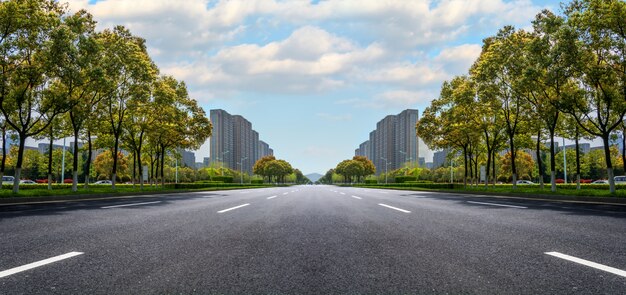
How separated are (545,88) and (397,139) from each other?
12667 cm

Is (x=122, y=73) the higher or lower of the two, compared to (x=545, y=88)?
higher

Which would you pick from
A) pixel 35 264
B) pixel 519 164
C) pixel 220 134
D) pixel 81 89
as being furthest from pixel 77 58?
pixel 220 134

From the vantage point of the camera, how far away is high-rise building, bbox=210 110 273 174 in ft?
415

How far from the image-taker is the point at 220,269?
12.6 ft

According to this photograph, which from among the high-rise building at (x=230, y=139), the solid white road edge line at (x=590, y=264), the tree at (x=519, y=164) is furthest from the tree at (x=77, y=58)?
the high-rise building at (x=230, y=139)

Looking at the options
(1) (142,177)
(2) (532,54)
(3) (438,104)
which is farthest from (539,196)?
(1) (142,177)

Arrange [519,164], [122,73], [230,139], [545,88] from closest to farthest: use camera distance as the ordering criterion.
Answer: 1. [545,88]
2. [122,73]
3. [519,164]
4. [230,139]

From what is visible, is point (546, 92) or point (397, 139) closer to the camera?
point (546, 92)

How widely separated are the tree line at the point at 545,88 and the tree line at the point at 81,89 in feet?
78.4

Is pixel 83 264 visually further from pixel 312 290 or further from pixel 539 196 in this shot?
pixel 539 196

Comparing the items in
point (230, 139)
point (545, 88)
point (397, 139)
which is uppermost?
point (397, 139)

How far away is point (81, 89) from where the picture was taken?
86.7 feet

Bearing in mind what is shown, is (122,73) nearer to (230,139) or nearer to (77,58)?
(77,58)

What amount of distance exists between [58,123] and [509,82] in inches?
1292
